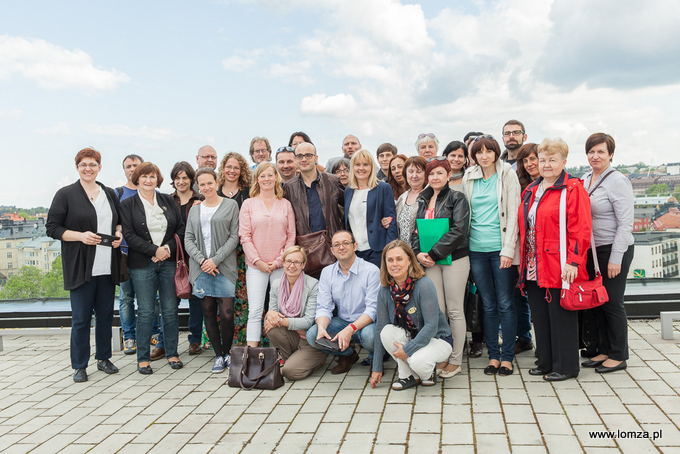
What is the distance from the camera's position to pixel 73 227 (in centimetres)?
464

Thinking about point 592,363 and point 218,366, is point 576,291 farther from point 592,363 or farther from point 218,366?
point 218,366

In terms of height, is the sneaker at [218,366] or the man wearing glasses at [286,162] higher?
the man wearing glasses at [286,162]

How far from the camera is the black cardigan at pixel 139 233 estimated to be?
15.6ft

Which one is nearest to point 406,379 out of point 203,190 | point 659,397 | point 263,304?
point 263,304

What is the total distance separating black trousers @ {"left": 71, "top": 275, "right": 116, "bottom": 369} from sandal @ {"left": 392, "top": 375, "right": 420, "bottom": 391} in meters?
2.99

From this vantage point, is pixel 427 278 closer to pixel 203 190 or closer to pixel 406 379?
pixel 406 379

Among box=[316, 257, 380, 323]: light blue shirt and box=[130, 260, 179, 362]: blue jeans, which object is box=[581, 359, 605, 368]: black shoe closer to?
box=[316, 257, 380, 323]: light blue shirt

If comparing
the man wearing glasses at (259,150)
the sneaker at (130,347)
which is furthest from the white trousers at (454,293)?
the sneaker at (130,347)

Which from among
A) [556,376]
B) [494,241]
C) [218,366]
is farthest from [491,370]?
[218,366]

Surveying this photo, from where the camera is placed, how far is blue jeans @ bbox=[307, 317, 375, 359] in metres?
4.36

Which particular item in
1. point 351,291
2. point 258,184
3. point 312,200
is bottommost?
point 351,291

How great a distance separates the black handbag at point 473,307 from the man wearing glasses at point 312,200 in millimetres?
1453

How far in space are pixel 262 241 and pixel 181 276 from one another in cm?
96

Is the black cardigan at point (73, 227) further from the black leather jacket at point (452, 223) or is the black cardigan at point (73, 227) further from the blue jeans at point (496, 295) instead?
the blue jeans at point (496, 295)
